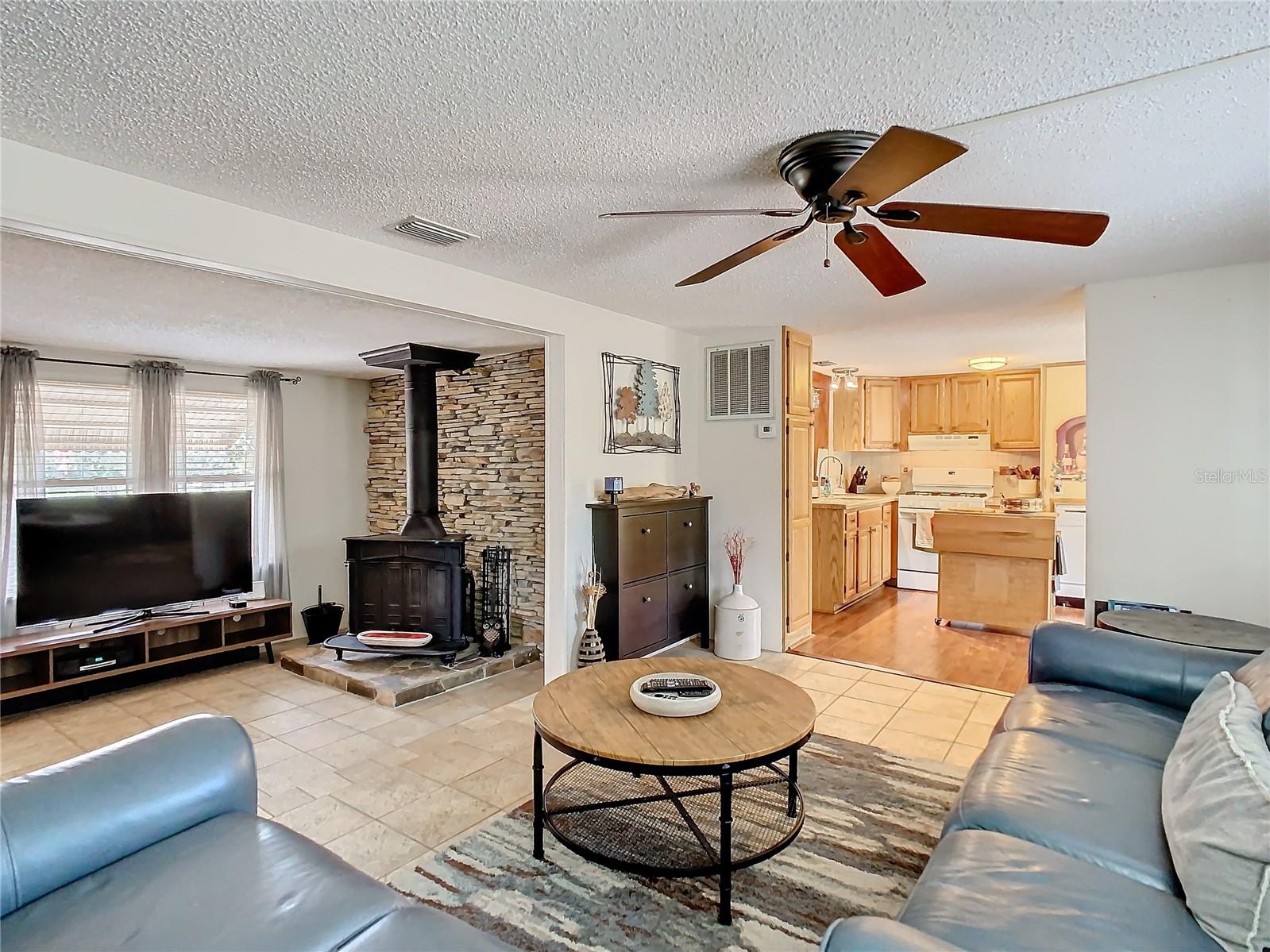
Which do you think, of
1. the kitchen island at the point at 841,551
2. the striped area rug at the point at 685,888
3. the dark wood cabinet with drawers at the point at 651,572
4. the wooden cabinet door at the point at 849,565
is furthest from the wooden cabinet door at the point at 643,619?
the wooden cabinet door at the point at 849,565

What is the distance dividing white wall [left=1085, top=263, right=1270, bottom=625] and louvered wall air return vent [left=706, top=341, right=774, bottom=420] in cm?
193

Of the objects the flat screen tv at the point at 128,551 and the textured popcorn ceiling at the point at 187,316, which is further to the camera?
the flat screen tv at the point at 128,551

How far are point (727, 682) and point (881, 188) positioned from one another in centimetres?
179

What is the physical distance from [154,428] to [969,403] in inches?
289

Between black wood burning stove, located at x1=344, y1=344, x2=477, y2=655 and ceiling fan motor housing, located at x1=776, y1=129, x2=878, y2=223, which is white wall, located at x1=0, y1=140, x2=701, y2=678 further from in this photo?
ceiling fan motor housing, located at x1=776, y1=129, x2=878, y2=223

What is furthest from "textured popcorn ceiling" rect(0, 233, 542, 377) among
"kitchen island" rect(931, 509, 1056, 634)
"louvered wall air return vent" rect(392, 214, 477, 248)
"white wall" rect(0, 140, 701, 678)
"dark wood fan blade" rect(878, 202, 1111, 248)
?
"kitchen island" rect(931, 509, 1056, 634)

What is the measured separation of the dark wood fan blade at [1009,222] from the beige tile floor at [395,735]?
227 centimetres

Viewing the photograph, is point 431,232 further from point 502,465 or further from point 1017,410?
point 1017,410

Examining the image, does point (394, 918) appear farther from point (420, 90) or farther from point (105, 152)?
point (105, 152)

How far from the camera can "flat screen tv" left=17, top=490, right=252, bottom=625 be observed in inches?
155

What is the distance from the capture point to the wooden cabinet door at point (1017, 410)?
6453 millimetres

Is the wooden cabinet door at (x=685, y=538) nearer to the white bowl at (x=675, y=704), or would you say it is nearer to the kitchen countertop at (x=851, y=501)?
the kitchen countertop at (x=851, y=501)

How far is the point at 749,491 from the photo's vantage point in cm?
480

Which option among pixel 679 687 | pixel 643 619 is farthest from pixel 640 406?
pixel 679 687
